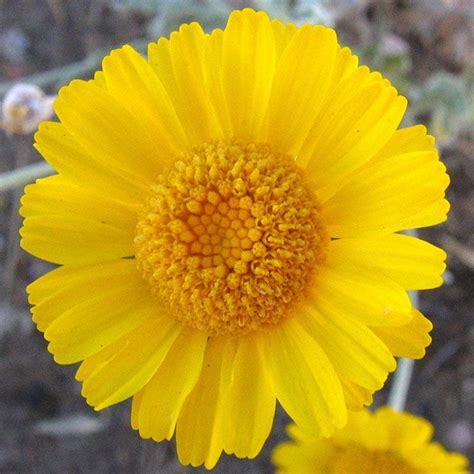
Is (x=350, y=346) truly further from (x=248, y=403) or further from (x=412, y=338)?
(x=248, y=403)

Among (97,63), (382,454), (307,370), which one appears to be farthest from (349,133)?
(97,63)

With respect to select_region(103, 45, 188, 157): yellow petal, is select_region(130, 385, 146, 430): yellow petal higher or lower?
lower

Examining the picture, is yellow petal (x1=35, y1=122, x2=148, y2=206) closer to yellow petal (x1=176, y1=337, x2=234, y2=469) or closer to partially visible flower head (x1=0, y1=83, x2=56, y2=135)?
yellow petal (x1=176, y1=337, x2=234, y2=469)

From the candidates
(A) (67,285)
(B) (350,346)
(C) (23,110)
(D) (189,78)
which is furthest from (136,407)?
(C) (23,110)

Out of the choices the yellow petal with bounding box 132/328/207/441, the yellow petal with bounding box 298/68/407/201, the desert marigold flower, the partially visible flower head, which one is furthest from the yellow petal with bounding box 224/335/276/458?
the partially visible flower head

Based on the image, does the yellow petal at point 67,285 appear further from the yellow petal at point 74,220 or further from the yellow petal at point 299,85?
the yellow petal at point 299,85

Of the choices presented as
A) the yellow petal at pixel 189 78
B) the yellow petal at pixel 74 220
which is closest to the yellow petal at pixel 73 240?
the yellow petal at pixel 74 220
